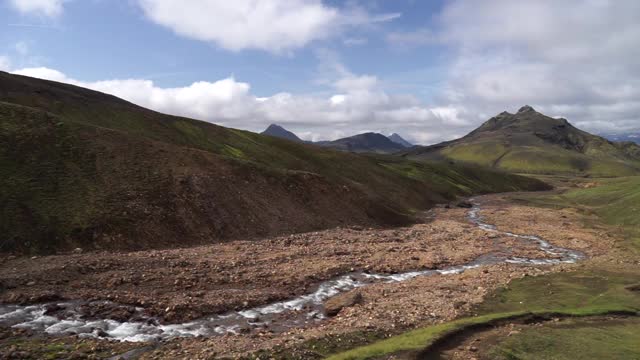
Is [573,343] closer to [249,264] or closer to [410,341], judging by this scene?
[410,341]

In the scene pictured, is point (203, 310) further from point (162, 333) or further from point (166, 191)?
point (166, 191)

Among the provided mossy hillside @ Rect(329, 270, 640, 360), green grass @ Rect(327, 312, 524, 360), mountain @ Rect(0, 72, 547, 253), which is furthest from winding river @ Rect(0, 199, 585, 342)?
mountain @ Rect(0, 72, 547, 253)

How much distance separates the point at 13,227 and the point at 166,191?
19.7 metres

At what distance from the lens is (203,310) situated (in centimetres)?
3394

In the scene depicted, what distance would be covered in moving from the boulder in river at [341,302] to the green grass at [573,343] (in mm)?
12203

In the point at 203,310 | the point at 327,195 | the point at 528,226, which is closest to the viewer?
the point at 203,310

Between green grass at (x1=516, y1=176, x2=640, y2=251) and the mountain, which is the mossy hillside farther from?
the mountain

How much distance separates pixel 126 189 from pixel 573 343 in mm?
50983

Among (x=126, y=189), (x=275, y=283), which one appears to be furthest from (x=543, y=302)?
(x=126, y=189)

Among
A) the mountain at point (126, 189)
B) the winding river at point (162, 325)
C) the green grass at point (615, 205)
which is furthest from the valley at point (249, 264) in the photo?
the green grass at point (615, 205)

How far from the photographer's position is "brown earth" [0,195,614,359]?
3200 centimetres

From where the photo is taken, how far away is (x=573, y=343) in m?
28.4

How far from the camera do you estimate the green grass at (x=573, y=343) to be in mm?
26469

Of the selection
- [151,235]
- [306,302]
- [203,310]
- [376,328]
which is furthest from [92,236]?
[376,328]
